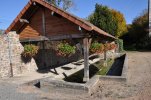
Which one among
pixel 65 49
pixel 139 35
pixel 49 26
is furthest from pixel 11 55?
pixel 139 35

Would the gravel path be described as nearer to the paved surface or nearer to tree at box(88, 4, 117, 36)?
the paved surface

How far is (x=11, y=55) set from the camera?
11344 mm

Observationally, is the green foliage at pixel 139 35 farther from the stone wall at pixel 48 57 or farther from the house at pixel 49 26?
the house at pixel 49 26

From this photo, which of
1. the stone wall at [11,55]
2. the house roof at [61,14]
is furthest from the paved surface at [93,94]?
the house roof at [61,14]

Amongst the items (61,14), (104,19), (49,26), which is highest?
(104,19)

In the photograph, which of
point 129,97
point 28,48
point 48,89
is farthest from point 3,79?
point 129,97

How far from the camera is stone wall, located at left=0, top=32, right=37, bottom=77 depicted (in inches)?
425

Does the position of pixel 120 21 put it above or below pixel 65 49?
above

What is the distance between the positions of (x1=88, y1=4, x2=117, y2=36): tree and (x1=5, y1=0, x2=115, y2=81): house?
23.1 metres

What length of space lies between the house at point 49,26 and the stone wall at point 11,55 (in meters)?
0.38

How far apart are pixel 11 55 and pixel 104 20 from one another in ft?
79.9

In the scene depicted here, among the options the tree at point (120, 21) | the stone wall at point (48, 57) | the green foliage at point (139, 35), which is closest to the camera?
the stone wall at point (48, 57)

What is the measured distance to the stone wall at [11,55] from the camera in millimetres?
10789

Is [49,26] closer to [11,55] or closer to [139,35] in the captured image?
[11,55]
